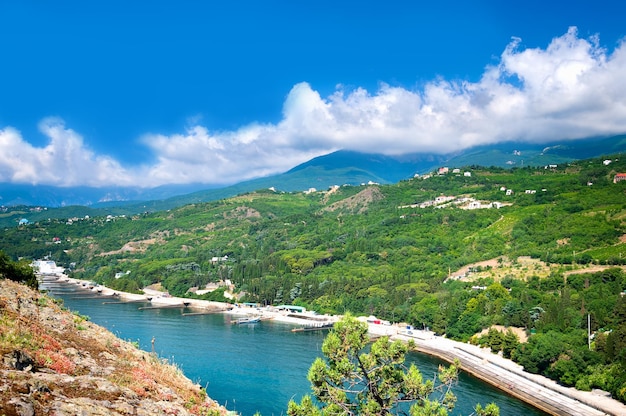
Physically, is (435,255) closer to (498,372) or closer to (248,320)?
(248,320)

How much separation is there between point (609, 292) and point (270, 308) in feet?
137

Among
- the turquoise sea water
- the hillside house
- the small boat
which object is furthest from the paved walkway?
the hillside house

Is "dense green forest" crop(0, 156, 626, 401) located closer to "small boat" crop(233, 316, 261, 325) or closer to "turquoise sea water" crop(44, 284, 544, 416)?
"turquoise sea water" crop(44, 284, 544, 416)

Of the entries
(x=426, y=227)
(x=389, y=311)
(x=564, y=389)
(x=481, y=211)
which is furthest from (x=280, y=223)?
(x=564, y=389)

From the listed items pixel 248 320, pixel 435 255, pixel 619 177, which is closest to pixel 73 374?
pixel 248 320

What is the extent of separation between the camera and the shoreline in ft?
93.1

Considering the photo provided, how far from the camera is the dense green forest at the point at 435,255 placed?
40.2m

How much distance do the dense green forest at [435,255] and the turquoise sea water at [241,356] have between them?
701cm

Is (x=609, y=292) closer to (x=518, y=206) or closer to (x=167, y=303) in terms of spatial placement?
(x=518, y=206)

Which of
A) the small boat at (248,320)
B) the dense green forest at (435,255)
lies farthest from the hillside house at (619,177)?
the small boat at (248,320)

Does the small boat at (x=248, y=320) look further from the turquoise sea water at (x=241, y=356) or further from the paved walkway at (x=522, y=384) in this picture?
the paved walkway at (x=522, y=384)

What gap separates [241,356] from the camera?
41000mm

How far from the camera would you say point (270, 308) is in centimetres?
6681

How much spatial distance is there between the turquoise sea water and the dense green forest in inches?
276
